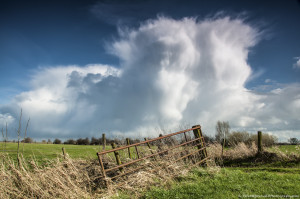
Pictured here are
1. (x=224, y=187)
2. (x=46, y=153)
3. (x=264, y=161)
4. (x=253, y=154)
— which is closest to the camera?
(x=224, y=187)

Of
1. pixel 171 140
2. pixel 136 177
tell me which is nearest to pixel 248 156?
pixel 171 140

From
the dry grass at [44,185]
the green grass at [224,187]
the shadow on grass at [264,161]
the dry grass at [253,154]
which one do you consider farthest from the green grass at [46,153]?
the shadow on grass at [264,161]

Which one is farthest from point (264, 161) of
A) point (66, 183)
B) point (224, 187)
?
point (66, 183)

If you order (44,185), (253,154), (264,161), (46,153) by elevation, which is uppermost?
(44,185)

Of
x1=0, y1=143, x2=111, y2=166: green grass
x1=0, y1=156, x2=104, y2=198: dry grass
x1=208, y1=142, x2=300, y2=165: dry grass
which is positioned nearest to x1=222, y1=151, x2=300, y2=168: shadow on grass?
x1=208, y1=142, x2=300, y2=165: dry grass

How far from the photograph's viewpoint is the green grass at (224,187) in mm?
5570

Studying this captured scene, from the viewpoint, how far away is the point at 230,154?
18391mm

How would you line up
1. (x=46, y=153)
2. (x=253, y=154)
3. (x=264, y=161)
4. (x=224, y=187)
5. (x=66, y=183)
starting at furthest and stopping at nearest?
(x=46, y=153) → (x=253, y=154) → (x=264, y=161) → (x=66, y=183) → (x=224, y=187)

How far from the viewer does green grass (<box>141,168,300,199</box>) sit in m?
5.57

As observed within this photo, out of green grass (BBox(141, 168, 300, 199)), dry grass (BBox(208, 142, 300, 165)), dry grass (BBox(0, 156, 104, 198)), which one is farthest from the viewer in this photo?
dry grass (BBox(208, 142, 300, 165))

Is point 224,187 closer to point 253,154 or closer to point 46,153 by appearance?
point 253,154

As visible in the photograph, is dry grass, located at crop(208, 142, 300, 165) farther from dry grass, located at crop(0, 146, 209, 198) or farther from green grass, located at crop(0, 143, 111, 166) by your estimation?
green grass, located at crop(0, 143, 111, 166)

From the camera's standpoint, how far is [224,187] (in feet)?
20.1

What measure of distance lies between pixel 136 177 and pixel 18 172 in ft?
12.7
